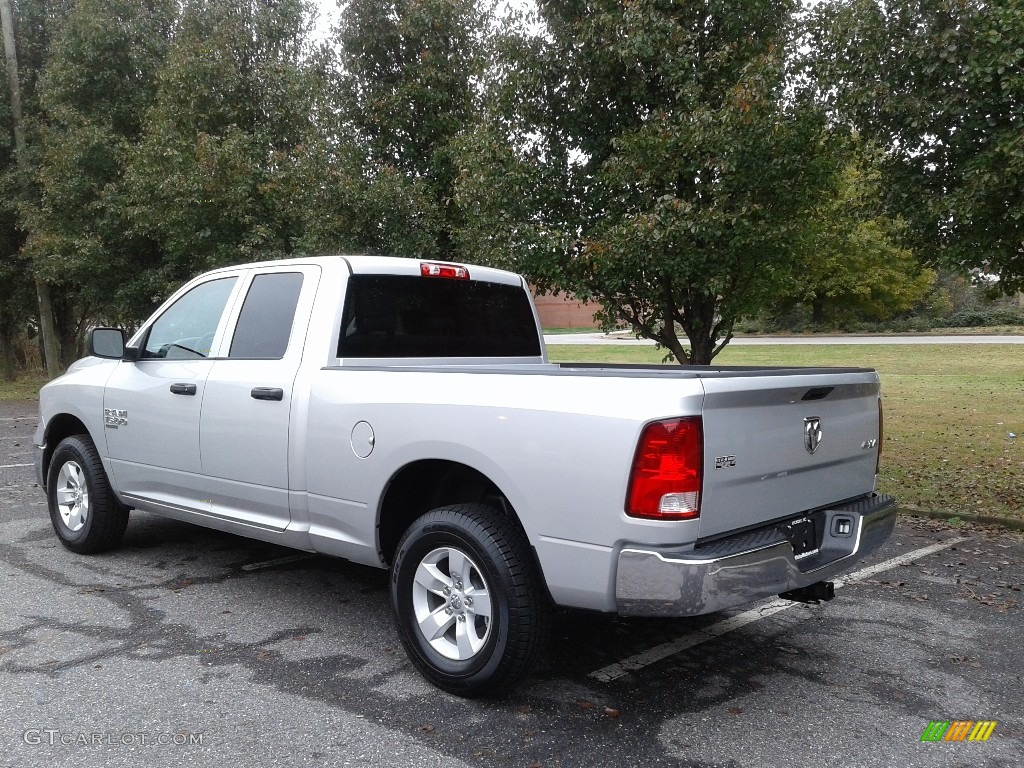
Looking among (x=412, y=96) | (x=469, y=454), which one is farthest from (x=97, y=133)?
(x=469, y=454)

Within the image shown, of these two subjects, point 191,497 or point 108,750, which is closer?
point 108,750

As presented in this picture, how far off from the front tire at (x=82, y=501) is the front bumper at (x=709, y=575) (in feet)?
13.2

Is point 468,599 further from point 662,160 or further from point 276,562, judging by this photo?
point 662,160

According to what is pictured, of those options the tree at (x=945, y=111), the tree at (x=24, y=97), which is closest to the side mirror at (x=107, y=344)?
the tree at (x=945, y=111)

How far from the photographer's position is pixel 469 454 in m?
3.62

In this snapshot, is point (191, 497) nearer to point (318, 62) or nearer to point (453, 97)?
point (453, 97)

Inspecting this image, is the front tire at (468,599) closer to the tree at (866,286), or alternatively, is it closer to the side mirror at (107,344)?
the side mirror at (107,344)

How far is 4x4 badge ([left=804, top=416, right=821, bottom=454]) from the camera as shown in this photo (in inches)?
143

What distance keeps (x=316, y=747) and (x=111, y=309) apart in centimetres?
2121

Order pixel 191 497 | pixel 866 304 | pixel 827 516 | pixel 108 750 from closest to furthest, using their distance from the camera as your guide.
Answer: pixel 108 750 < pixel 827 516 < pixel 191 497 < pixel 866 304

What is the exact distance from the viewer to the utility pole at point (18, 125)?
18.4 metres

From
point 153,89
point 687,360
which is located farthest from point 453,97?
point 153,89

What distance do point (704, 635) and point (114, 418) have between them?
3873 millimetres

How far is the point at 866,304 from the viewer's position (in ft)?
157
